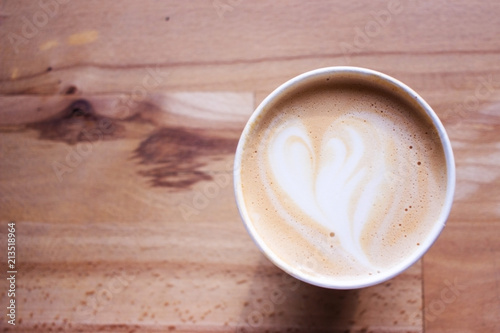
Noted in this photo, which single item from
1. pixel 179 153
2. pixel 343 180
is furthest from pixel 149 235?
pixel 343 180

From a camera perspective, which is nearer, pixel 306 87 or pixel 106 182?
pixel 306 87

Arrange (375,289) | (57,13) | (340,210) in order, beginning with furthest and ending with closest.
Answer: (57,13) < (375,289) < (340,210)

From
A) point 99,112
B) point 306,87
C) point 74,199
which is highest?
point 306,87

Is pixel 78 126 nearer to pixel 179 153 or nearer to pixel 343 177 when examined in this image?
pixel 179 153

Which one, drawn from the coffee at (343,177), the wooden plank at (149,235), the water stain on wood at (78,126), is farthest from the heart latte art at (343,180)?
the water stain on wood at (78,126)

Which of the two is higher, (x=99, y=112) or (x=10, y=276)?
(x=99, y=112)

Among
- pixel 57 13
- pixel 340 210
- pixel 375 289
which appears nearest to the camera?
pixel 340 210

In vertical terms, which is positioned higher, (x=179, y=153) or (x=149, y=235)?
(x=179, y=153)

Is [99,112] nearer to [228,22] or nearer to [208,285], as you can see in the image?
[228,22]

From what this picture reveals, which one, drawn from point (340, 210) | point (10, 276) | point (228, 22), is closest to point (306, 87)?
point (340, 210)
